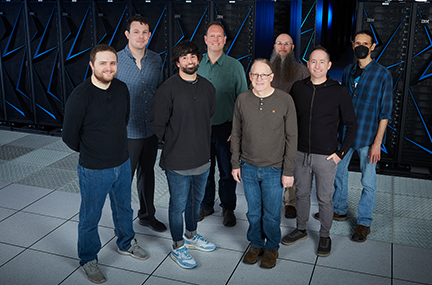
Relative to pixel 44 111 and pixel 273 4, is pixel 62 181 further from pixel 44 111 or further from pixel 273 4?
pixel 273 4

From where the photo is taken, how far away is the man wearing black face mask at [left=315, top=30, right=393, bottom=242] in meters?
3.17

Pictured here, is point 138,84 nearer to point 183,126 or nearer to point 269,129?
point 183,126

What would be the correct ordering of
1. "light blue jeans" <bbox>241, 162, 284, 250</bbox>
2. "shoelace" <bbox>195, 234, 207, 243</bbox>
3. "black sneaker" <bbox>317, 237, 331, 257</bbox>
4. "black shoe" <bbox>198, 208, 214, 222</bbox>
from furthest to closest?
"black shoe" <bbox>198, 208, 214, 222</bbox> < "shoelace" <bbox>195, 234, 207, 243</bbox> < "black sneaker" <bbox>317, 237, 331, 257</bbox> < "light blue jeans" <bbox>241, 162, 284, 250</bbox>

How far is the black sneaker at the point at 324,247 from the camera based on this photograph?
10.1ft

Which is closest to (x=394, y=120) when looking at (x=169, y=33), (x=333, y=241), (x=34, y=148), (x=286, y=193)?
(x=286, y=193)

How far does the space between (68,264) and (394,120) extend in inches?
147

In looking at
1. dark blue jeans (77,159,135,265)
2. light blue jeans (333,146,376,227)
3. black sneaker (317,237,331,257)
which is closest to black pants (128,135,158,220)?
dark blue jeans (77,159,135,265)

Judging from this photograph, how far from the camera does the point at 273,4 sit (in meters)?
4.96

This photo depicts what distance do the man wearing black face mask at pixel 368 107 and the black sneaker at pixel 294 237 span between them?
1.30 ft

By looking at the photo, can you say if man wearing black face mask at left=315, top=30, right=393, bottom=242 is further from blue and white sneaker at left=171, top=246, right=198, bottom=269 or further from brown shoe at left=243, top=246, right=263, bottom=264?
blue and white sneaker at left=171, top=246, right=198, bottom=269

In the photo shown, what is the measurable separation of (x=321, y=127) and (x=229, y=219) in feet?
3.91

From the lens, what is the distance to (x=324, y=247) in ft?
10.2

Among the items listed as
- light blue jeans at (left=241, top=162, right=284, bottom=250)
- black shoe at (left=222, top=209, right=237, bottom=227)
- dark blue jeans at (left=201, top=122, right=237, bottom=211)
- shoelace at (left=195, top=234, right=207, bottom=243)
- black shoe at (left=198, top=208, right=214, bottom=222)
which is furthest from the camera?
black shoe at (left=198, top=208, right=214, bottom=222)

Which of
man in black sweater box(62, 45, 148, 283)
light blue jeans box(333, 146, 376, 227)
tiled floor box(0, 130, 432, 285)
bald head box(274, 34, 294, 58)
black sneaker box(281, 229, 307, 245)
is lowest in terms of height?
tiled floor box(0, 130, 432, 285)
